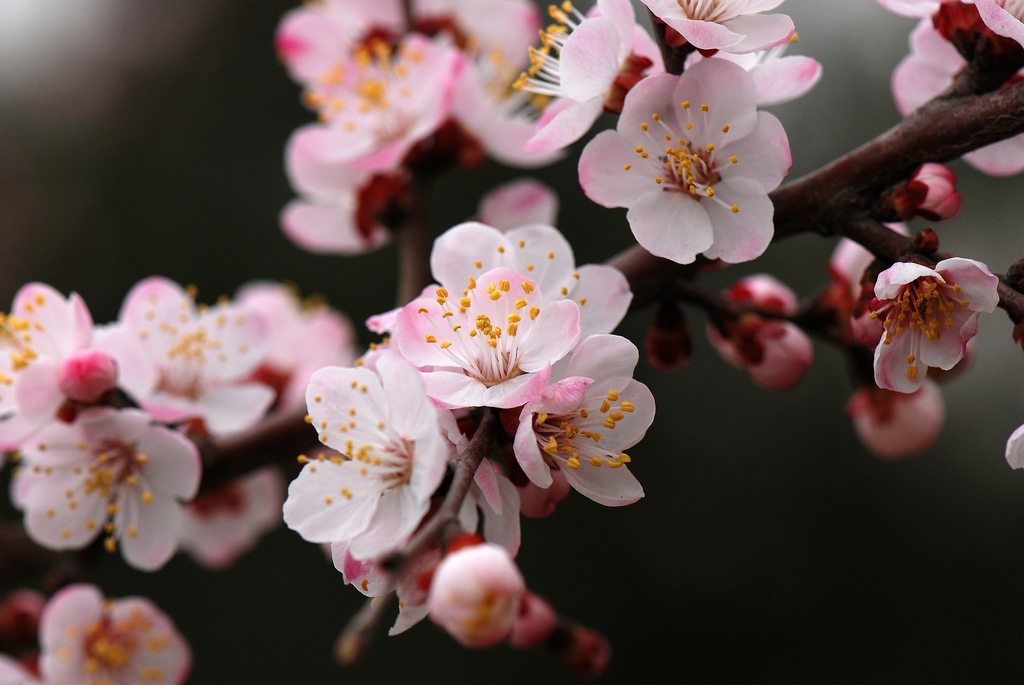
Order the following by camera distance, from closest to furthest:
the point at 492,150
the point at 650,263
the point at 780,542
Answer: the point at 650,263 < the point at 492,150 < the point at 780,542

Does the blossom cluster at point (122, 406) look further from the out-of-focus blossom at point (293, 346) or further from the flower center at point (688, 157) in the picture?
the flower center at point (688, 157)

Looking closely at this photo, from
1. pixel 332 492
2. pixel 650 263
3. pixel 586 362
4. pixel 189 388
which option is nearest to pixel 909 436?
pixel 650 263

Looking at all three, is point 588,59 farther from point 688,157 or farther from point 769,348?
point 769,348

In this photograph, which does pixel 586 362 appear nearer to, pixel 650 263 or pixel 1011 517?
pixel 650 263

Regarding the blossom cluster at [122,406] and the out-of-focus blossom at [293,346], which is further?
the out-of-focus blossom at [293,346]

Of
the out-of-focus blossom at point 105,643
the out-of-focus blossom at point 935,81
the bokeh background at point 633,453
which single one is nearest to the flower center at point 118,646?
the out-of-focus blossom at point 105,643

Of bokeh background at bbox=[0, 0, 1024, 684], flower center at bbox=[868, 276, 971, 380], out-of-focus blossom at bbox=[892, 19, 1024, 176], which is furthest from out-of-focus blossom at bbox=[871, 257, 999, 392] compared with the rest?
bokeh background at bbox=[0, 0, 1024, 684]
